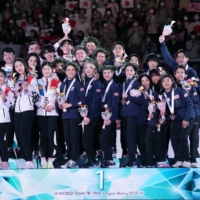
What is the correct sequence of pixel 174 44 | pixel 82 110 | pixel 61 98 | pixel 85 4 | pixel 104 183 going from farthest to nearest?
pixel 85 4 < pixel 174 44 < pixel 61 98 < pixel 82 110 < pixel 104 183

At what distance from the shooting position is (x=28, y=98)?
28.3 ft

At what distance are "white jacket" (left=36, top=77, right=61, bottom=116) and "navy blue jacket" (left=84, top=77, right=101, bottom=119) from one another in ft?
1.38

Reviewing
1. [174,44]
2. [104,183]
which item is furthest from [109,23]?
[104,183]

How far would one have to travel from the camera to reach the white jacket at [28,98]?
862 centimetres

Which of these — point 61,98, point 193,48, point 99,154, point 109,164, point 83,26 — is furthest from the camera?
point 83,26

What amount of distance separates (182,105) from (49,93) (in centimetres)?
178

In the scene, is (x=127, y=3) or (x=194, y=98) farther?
(x=127, y=3)

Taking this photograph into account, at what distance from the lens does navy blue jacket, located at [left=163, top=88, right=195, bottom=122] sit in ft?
28.5

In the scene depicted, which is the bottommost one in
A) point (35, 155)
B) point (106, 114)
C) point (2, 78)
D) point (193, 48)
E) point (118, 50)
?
point (35, 155)

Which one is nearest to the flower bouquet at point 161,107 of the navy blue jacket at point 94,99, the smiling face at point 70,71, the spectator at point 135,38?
the navy blue jacket at point 94,99

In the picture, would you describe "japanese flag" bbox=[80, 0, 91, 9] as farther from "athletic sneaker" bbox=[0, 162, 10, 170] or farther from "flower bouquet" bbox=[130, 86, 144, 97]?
"athletic sneaker" bbox=[0, 162, 10, 170]

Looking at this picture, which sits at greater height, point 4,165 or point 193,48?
point 193,48

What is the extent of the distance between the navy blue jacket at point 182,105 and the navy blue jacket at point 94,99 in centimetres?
94

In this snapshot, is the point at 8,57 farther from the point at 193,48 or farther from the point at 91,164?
the point at 193,48
